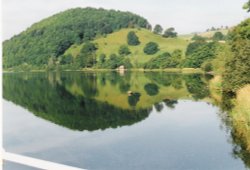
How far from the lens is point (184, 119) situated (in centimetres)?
796

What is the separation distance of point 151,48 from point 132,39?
189 cm

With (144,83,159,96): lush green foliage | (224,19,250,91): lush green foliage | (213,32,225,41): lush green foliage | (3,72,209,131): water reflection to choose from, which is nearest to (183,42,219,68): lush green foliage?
(213,32,225,41): lush green foliage

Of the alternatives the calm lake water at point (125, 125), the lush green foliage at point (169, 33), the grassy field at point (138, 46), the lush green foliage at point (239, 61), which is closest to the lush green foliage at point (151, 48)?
the grassy field at point (138, 46)

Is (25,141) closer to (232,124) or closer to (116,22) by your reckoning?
(232,124)

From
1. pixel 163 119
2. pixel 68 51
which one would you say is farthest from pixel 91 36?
pixel 163 119

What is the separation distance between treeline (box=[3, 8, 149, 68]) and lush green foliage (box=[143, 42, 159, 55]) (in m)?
1.00

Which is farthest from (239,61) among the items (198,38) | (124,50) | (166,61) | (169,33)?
(124,50)

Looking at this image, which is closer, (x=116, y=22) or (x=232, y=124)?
(x=232, y=124)

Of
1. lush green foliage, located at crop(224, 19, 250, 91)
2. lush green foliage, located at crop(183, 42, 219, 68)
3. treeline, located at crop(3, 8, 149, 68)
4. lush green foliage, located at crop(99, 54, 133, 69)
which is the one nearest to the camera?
lush green foliage, located at crop(224, 19, 250, 91)

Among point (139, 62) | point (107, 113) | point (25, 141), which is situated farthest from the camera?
point (139, 62)

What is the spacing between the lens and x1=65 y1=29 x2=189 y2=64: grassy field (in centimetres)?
1391

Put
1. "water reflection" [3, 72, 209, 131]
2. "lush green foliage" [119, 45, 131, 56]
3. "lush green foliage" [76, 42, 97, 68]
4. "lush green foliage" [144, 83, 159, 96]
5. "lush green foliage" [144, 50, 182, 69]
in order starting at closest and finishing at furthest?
"water reflection" [3, 72, 209, 131], "lush green foliage" [144, 83, 159, 96], "lush green foliage" [144, 50, 182, 69], "lush green foliage" [119, 45, 131, 56], "lush green foliage" [76, 42, 97, 68]

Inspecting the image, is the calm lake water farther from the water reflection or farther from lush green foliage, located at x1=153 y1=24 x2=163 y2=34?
lush green foliage, located at x1=153 y1=24 x2=163 y2=34

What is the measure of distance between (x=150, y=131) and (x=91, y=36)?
1069 centimetres
